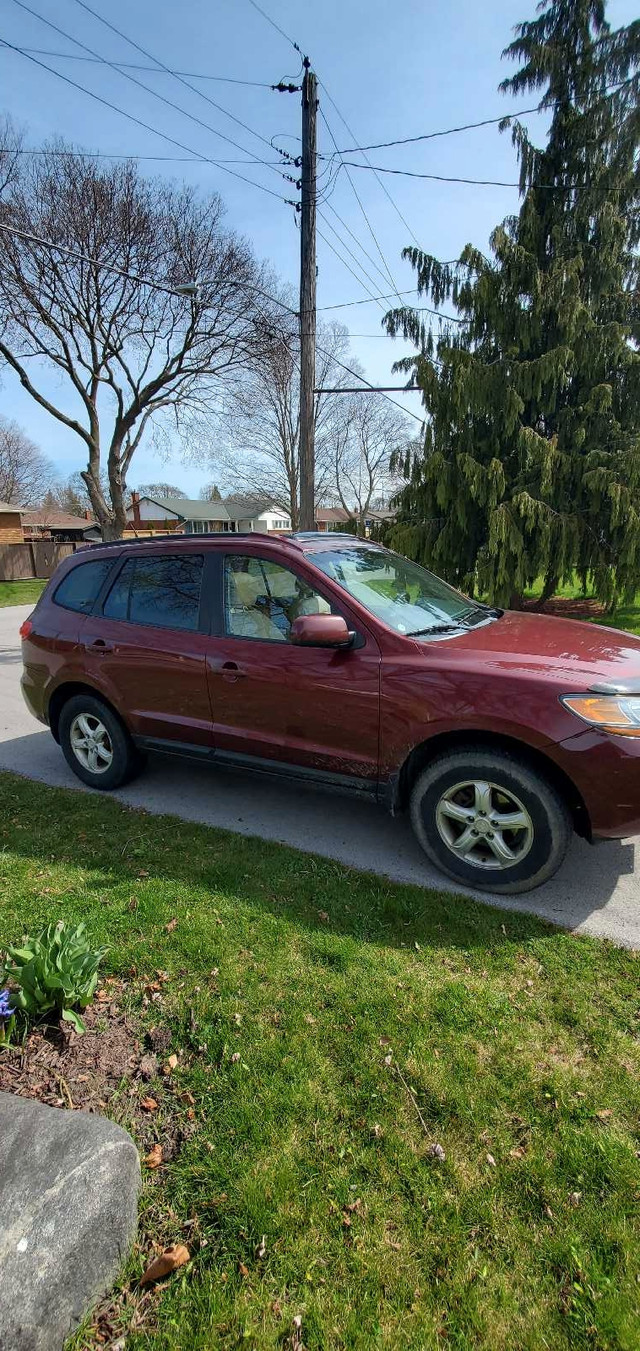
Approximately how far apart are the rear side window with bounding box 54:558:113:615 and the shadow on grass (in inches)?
57.2

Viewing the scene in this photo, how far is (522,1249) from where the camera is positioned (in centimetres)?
153

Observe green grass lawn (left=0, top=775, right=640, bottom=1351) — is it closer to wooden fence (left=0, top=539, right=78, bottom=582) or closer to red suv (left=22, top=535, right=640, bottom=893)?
red suv (left=22, top=535, right=640, bottom=893)

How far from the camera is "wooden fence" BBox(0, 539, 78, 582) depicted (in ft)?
76.9

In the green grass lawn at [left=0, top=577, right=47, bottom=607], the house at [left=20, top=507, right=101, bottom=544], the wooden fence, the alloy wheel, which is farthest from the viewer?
the house at [left=20, top=507, right=101, bottom=544]

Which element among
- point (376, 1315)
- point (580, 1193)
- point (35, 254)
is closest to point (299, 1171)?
point (376, 1315)

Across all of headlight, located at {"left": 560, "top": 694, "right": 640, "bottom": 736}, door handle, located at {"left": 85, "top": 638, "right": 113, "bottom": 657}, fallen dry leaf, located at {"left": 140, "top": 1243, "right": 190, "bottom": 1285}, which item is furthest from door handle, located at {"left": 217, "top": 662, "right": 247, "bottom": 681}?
fallen dry leaf, located at {"left": 140, "top": 1243, "right": 190, "bottom": 1285}

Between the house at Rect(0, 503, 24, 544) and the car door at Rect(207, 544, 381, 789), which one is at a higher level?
the house at Rect(0, 503, 24, 544)

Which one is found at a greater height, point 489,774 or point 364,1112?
point 489,774

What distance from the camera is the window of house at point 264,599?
342 centimetres

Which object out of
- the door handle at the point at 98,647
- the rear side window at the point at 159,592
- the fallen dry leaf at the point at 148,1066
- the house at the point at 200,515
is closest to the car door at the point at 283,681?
the rear side window at the point at 159,592

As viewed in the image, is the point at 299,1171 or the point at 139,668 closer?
the point at 299,1171

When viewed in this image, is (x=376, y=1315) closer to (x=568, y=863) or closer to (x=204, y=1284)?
(x=204, y=1284)

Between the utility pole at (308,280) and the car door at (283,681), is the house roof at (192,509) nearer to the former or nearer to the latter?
the utility pole at (308,280)

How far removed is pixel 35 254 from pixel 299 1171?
52.4 ft
